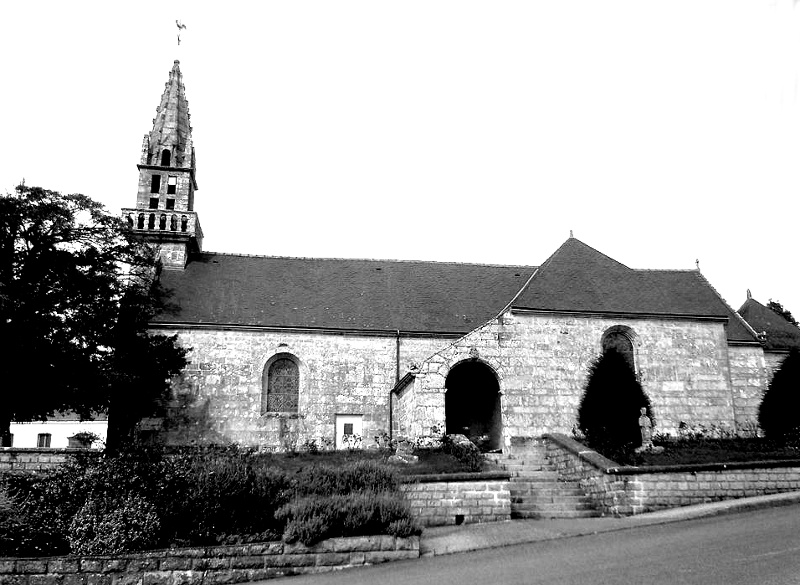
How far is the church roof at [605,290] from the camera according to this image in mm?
22922

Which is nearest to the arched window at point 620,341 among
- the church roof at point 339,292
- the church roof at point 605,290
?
the church roof at point 605,290

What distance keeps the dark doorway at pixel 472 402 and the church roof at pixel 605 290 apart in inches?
117

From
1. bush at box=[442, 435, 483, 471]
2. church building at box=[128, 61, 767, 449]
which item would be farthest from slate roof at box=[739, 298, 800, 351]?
bush at box=[442, 435, 483, 471]

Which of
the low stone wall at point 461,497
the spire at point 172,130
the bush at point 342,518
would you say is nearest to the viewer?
the bush at point 342,518

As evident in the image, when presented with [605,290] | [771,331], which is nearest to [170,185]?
[605,290]

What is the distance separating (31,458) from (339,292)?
13.0 m

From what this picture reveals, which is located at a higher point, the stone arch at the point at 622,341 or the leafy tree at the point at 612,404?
the stone arch at the point at 622,341

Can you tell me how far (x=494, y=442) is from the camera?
72.5ft

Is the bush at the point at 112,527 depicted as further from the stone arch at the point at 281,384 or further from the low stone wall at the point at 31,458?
the stone arch at the point at 281,384

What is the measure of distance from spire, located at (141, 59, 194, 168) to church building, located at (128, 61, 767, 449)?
9.54 feet

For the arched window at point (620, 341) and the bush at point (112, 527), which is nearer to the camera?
the bush at point (112, 527)

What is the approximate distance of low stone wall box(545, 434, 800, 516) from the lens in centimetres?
1475

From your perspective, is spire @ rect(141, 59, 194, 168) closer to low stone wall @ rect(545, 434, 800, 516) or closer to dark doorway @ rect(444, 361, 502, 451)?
dark doorway @ rect(444, 361, 502, 451)

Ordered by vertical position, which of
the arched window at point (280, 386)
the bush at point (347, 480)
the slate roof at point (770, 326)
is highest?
the slate roof at point (770, 326)
